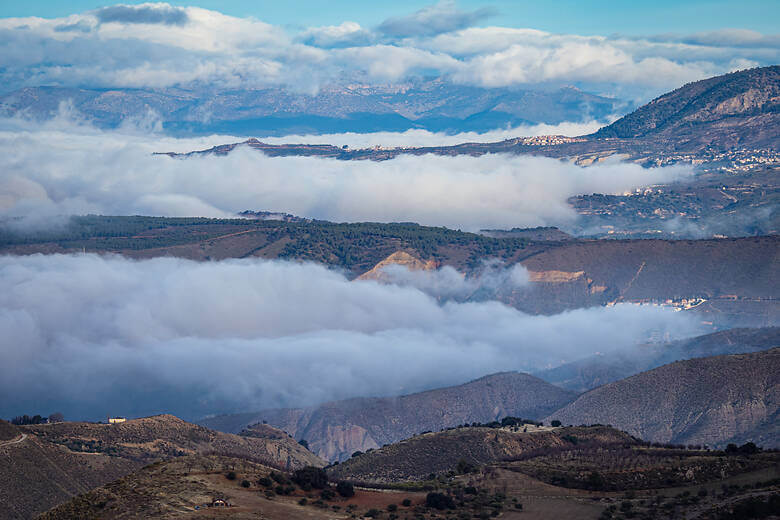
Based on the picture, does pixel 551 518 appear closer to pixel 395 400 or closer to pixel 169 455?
pixel 169 455

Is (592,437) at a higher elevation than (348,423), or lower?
higher

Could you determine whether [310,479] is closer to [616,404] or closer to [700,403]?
[700,403]

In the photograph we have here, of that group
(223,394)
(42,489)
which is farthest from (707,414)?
(223,394)

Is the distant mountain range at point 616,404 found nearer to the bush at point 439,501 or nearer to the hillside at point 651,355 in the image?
the hillside at point 651,355

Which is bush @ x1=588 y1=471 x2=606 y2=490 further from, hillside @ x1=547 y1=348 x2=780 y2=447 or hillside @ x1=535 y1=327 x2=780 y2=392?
hillside @ x1=535 y1=327 x2=780 y2=392

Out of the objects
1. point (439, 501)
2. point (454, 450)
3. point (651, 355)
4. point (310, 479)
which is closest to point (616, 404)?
point (454, 450)

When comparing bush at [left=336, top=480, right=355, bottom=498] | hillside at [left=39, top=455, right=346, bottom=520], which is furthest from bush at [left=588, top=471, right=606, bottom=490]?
hillside at [left=39, top=455, right=346, bottom=520]

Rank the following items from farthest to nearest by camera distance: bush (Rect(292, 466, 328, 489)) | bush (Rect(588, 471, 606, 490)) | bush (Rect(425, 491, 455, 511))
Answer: bush (Rect(292, 466, 328, 489)) → bush (Rect(588, 471, 606, 490)) → bush (Rect(425, 491, 455, 511))

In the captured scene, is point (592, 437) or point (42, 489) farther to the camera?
point (592, 437)
